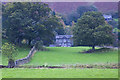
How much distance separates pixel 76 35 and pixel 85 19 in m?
2.57

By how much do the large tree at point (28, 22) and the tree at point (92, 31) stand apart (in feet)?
12.6

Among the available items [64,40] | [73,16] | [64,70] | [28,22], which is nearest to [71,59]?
[28,22]

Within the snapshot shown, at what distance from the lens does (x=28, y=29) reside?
90.4ft

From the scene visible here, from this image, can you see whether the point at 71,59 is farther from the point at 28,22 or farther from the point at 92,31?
the point at 28,22

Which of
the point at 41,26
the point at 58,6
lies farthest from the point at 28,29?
the point at 58,6

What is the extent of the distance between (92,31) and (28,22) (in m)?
8.72

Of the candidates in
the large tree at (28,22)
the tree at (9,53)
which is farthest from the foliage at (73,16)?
the tree at (9,53)

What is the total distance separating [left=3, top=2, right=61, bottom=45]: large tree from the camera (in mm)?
27944

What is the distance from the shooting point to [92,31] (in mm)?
27219

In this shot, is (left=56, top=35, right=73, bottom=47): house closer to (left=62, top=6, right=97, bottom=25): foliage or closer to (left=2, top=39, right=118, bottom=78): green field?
(left=62, top=6, right=97, bottom=25): foliage

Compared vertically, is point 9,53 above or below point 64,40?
below

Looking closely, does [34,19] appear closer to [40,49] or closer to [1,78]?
[40,49]

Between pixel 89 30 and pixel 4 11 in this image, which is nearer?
pixel 89 30

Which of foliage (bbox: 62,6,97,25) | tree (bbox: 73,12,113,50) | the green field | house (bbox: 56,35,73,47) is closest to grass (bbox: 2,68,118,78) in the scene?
the green field
